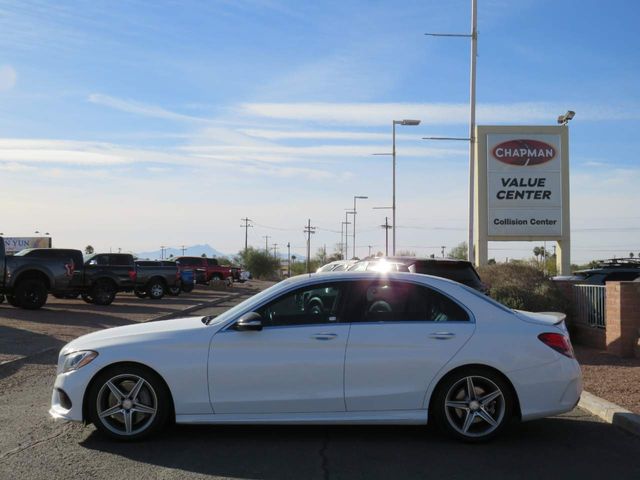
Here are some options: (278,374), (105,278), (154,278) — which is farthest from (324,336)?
(154,278)

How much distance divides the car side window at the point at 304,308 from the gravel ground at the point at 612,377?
3551 millimetres

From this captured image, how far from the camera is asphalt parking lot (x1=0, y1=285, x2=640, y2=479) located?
5906mm

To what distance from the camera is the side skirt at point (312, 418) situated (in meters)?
6.71

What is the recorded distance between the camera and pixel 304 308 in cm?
702

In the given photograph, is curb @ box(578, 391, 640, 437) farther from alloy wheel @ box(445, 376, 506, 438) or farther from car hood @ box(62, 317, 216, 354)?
car hood @ box(62, 317, 216, 354)

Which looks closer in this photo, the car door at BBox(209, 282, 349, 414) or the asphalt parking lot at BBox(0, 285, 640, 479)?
the asphalt parking lot at BBox(0, 285, 640, 479)

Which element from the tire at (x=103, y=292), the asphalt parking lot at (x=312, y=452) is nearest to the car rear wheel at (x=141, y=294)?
the tire at (x=103, y=292)

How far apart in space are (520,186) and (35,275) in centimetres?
1882

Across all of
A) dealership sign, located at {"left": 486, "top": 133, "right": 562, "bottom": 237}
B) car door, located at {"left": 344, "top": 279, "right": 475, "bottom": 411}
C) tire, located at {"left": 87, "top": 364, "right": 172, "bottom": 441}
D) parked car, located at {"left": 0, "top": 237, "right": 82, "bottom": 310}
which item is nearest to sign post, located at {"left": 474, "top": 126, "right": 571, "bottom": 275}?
dealership sign, located at {"left": 486, "top": 133, "right": 562, "bottom": 237}

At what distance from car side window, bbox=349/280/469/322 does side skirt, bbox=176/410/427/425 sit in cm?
87

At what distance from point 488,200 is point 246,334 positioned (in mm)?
24395

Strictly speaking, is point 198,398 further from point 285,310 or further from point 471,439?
point 471,439

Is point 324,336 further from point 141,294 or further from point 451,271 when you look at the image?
point 141,294

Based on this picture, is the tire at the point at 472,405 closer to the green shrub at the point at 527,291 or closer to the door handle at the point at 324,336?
the door handle at the point at 324,336
